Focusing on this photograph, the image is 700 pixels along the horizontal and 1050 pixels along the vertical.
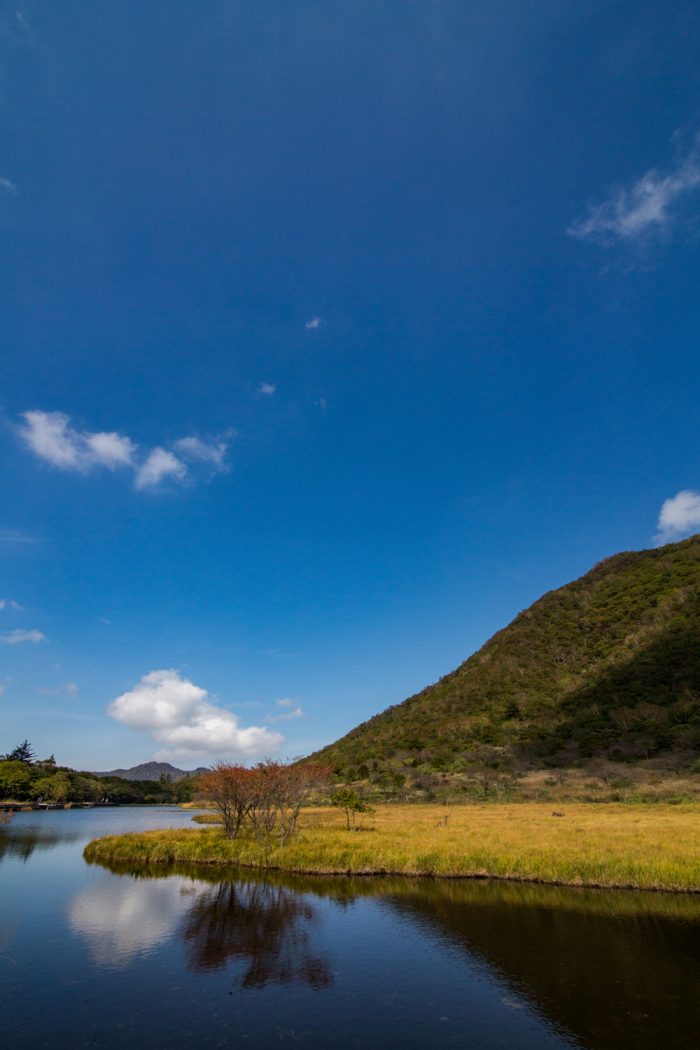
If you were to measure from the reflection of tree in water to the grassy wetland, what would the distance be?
24.8ft

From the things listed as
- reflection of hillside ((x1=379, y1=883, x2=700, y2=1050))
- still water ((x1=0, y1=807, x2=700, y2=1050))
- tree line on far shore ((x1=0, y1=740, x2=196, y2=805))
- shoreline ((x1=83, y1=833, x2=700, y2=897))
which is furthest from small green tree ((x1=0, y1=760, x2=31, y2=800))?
reflection of hillside ((x1=379, y1=883, x2=700, y2=1050))

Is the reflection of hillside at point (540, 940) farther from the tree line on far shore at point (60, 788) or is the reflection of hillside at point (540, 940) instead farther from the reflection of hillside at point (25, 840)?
the tree line on far shore at point (60, 788)

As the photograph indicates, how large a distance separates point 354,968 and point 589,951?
8.27 metres

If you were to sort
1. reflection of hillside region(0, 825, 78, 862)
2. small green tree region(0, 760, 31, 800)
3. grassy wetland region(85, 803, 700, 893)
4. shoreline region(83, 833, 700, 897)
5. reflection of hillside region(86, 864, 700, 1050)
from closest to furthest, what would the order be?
reflection of hillside region(86, 864, 700, 1050) → shoreline region(83, 833, 700, 897) → grassy wetland region(85, 803, 700, 893) → reflection of hillside region(0, 825, 78, 862) → small green tree region(0, 760, 31, 800)

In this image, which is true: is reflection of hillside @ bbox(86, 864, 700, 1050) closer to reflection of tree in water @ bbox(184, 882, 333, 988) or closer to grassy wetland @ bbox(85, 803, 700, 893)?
reflection of tree in water @ bbox(184, 882, 333, 988)

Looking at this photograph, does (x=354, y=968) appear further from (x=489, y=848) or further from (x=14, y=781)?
(x=14, y=781)

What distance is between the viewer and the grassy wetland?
1165 inches

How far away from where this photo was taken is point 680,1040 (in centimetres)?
1339

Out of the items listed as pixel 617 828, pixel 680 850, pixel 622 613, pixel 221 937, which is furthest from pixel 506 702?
pixel 221 937

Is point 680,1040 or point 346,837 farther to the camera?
point 346,837

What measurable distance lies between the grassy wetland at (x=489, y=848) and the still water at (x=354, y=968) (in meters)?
1.77

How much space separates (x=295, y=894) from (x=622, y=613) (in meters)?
128

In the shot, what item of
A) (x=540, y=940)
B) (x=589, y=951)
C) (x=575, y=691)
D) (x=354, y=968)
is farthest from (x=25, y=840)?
(x=575, y=691)

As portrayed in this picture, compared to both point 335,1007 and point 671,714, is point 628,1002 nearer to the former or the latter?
point 335,1007
